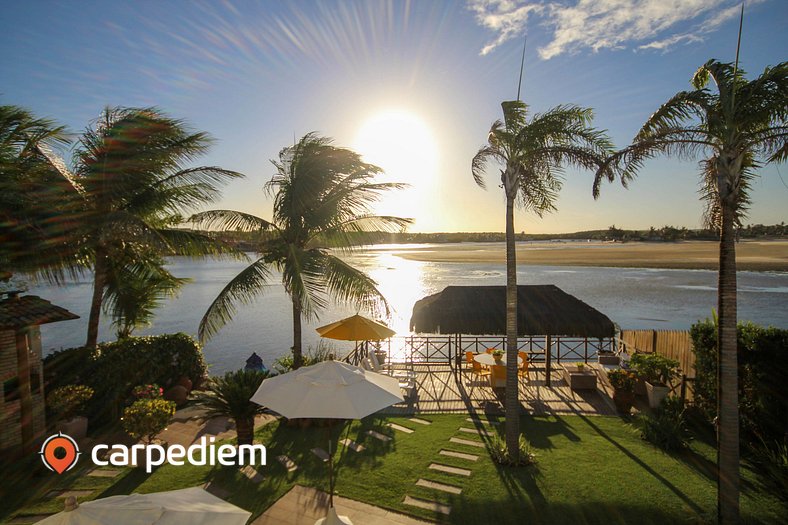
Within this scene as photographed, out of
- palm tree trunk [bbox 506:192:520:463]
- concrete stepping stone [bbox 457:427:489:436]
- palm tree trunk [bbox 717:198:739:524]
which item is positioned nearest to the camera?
palm tree trunk [bbox 717:198:739:524]

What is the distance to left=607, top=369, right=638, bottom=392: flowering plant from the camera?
10.9m

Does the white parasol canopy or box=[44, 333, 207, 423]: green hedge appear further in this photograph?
box=[44, 333, 207, 423]: green hedge

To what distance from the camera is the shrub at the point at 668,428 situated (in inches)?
337

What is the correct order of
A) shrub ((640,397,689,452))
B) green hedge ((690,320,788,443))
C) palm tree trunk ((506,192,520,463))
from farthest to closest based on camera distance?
shrub ((640,397,689,452)) < palm tree trunk ((506,192,520,463)) < green hedge ((690,320,788,443))

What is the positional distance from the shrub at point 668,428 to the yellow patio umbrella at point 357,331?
6.07 m

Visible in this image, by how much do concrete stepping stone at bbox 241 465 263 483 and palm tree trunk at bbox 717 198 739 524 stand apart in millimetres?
7471

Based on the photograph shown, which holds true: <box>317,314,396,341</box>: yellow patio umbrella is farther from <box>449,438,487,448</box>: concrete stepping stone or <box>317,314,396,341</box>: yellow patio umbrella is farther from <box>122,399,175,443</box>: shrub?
<box>122,399,175,443</box>: shrub

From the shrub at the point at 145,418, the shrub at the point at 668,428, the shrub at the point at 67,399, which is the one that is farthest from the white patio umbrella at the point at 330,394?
the shrub at the point at 668,428

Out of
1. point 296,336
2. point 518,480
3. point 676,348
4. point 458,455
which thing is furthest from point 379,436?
point 676,348

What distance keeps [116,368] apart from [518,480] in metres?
10.1

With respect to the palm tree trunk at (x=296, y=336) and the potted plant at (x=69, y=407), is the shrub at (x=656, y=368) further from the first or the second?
the potted plant at (x=69, y=407)

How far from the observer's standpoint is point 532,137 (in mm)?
7855

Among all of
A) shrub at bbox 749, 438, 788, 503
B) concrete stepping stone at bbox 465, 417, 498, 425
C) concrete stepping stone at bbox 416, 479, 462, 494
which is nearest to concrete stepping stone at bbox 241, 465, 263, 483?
concrete stepping stone at bbox 416, 479, 462, 494

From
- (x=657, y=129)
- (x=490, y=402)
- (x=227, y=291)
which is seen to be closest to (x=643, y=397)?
(x=490, y=402)
